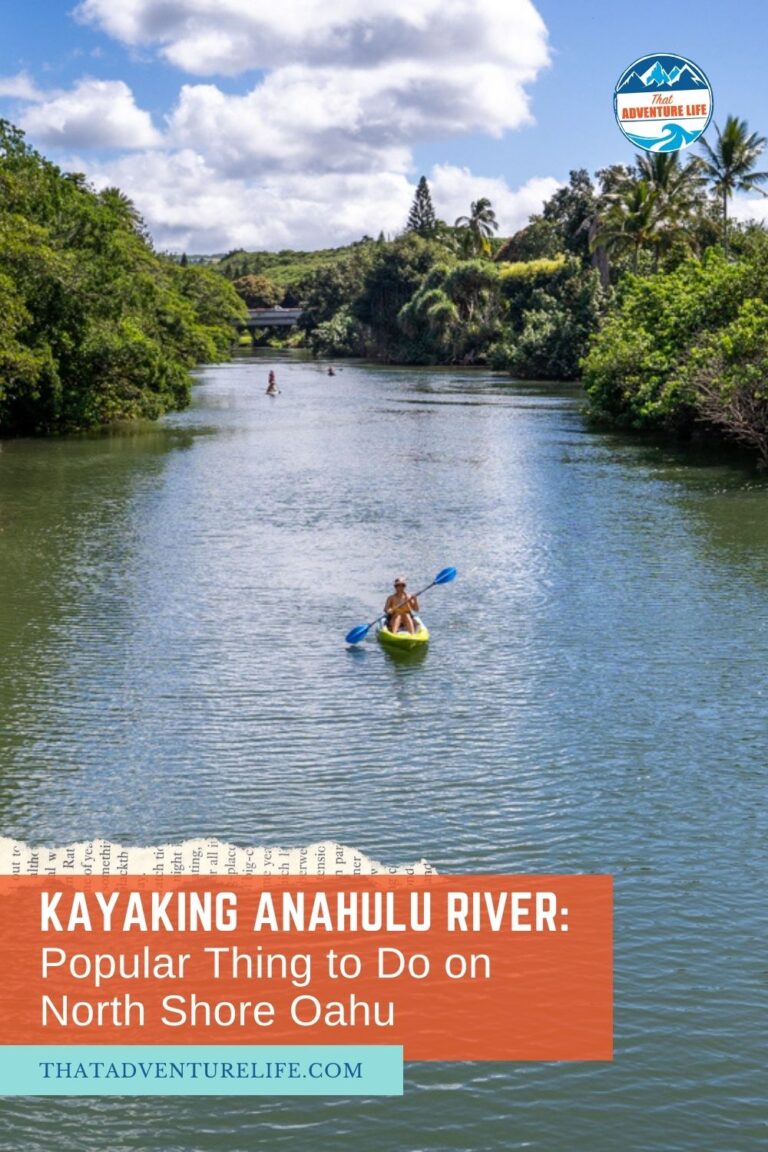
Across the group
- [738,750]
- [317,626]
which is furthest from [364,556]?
[738,750]

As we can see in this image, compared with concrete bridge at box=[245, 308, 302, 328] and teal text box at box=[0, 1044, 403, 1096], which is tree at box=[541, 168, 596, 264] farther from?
teal text box at box=[0, 1044, 403, 1096]

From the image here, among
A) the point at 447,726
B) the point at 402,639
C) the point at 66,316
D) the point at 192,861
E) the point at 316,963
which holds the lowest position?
the point at 316,963

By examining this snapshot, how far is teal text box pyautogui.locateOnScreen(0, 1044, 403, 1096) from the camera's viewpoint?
384 inches

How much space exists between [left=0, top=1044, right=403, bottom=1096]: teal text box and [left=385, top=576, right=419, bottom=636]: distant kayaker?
37.4ft

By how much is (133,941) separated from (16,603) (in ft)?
43.8

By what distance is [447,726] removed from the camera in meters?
17.6

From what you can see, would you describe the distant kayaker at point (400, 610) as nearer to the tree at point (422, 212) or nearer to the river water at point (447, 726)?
the river water at point (447, 726)

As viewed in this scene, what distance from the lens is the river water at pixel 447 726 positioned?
9.55 m

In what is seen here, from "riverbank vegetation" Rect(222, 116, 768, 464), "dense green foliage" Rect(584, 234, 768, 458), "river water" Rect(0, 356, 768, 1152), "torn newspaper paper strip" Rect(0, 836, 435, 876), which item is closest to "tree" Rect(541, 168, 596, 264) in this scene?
"riverbank vegetation" Rect(222, 116, 768, 464)

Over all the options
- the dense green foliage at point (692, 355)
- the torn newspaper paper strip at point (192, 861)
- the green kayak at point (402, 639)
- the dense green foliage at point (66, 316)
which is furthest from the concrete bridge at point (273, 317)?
the torn newspaper paper strip at point (192, 861)

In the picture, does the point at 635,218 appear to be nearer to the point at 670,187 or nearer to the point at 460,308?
the point at 670,187

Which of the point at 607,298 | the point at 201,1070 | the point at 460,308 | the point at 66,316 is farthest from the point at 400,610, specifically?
the point at 460,308

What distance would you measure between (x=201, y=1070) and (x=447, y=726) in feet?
26.7

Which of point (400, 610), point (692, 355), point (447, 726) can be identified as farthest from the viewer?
point (692, 355)
